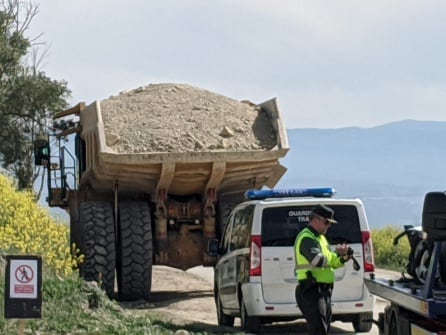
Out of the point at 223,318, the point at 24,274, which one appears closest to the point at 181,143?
the point at 223,318

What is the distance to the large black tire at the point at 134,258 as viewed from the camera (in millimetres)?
17000

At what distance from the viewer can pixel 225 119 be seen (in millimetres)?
17844

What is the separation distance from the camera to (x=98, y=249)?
55.2 feet

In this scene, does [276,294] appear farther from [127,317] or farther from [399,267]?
[399,267]

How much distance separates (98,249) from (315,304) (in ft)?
21.7

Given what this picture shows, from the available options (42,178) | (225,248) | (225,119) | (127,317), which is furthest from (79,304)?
(42,178)

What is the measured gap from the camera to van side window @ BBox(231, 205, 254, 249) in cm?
1354

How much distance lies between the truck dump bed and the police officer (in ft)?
20.0

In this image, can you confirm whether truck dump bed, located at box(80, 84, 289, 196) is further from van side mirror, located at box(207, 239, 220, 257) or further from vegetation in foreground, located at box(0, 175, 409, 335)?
van side mirror, located at box(207, 239, 220, 257)

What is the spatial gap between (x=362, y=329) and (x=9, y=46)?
16618mm

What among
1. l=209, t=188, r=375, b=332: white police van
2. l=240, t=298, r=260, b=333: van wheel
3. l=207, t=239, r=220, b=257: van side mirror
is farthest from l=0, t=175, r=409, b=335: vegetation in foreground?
l=207, t=239, r=220, b=257: van side mirror

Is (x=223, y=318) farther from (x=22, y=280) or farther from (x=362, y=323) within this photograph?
(x=22, y=280)

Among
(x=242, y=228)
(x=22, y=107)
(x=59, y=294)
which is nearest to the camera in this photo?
(x=59, y=294)

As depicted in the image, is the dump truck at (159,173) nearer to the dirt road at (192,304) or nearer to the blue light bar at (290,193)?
the dirt road at (192,304)
